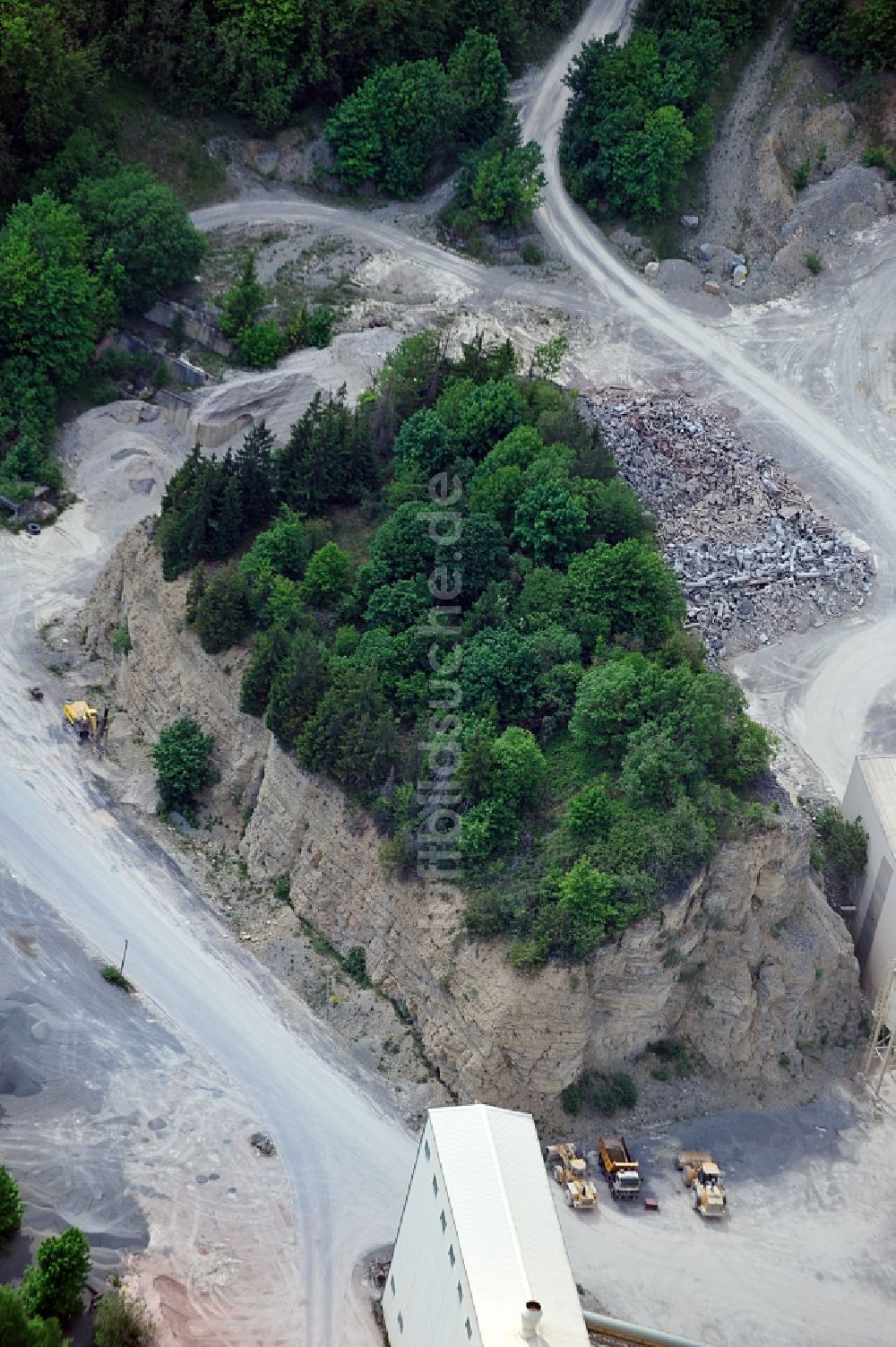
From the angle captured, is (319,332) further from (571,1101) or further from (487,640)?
(571,1101)

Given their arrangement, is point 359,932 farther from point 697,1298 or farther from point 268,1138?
point 697,1298

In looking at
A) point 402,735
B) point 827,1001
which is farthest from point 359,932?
point 827,1001

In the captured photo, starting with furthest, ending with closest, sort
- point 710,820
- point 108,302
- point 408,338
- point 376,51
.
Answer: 1. point 376,51
2. point 108,302
3. point 408,338
4. point 710,820

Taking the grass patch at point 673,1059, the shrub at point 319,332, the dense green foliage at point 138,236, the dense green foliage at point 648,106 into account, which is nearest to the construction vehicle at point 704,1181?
the grass patch at point 673,1059

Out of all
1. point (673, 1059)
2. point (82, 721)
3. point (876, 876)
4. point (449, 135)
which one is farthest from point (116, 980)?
point (449, 135)

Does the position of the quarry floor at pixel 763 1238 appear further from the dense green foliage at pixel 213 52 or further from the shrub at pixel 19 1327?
the dense green foliage at pixel 213 52

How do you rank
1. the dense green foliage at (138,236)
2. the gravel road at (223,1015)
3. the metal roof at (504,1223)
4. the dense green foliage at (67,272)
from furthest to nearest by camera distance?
1. the dense green foliage at (138,236)
2. the dense green foliage at (67,272)
3. the gravel road at (223,1015)
4. the metal roof at (504,1223)
